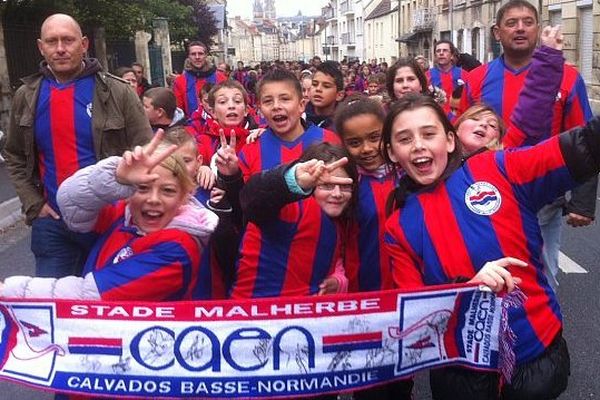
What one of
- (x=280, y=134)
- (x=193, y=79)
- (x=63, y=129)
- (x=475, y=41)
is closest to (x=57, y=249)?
(x=63, y=129)

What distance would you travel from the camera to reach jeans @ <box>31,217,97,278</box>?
3.67 m

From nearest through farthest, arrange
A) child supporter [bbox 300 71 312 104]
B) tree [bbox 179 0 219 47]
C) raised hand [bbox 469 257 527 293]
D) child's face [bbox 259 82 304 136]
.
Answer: raised hand [bbox 469 257 527 293], child's face [bbox 259 82 304 136], child supporter [bbox 300 71 312 104], tree [bbox 179 0 219 47]

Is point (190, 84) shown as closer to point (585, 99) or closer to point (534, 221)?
point (585, 99)

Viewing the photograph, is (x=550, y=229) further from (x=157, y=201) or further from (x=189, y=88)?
(x=189, y=88)

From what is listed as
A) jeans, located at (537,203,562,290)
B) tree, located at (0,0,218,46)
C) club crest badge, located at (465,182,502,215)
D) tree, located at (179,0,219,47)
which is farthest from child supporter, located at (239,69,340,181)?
tree, located at (179,0,219,47)

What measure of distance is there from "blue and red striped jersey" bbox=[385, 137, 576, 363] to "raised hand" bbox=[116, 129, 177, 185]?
0.88 metres

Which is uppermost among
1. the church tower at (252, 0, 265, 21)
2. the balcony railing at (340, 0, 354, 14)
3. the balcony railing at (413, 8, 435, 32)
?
the church tower at (252, 0, 265, 21)

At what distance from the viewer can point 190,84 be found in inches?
335

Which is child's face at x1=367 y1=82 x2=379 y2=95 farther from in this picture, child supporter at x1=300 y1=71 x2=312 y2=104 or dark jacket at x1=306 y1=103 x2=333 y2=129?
dark jacket at x1=306 y1=103 x2=333 y2=129

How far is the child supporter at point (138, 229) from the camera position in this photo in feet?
8.00

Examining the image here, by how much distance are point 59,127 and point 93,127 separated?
177mm

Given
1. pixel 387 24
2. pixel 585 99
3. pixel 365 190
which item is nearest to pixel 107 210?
pixel 365 190

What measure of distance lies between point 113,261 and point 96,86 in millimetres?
1660

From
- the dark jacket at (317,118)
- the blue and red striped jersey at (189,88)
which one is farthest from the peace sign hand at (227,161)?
the blue and red striped jersey at (189,88)
